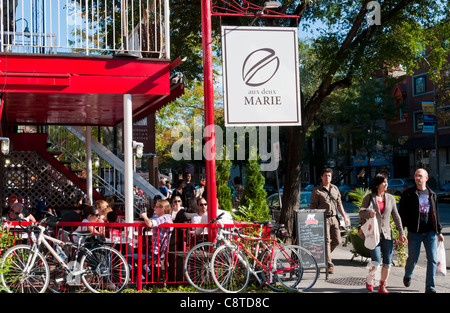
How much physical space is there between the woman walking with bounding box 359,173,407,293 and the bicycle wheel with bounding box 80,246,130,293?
3347 mm

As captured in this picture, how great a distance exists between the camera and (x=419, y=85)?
164 feet

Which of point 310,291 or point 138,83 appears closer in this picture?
point 310,291

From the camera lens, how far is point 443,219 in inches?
927

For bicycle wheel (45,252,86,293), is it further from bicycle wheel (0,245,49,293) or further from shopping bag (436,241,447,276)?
shopping bag (436,241,447,276)

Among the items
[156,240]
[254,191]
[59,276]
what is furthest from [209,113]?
[254,191]

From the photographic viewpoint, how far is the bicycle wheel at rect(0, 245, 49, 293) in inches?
293

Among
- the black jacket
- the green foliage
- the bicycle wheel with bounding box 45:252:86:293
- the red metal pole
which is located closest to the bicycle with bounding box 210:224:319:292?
the red metal pole

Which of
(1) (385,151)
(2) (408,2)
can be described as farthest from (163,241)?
(1) (385,151)

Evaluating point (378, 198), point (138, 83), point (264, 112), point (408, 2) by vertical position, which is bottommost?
point (378, 198)

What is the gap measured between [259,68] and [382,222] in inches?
108

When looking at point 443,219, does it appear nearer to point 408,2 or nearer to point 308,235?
point 408,2
